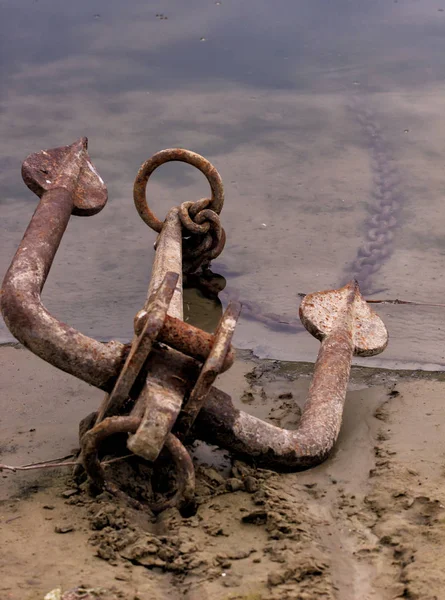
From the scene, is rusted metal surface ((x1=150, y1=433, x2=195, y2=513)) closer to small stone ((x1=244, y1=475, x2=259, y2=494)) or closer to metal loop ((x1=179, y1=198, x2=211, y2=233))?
small stone ((x1=244, y1=475, x2=259, y2=494))

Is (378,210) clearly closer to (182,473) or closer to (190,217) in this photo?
(190,217)

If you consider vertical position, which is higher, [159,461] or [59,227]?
[59,227]

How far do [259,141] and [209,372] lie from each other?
3760mm

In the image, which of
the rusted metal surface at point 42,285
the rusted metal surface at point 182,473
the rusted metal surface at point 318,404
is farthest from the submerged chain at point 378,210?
the rusted metal surface at point 182,473

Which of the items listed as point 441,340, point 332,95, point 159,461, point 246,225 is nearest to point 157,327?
point 159,461

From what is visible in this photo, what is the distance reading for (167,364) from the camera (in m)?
2.47

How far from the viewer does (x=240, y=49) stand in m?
7.27

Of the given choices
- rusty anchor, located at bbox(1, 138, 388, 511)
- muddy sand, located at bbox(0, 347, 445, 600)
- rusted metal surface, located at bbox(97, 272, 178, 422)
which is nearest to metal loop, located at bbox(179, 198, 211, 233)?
rusty anchor, located at bbox(1, 138, 388, 511)

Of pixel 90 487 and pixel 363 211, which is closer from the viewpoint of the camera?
pixel 90 487

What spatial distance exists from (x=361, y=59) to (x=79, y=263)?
3626mm

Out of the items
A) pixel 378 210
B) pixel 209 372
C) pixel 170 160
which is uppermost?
pixel 209 372

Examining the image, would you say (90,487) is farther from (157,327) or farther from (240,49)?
(240,49)

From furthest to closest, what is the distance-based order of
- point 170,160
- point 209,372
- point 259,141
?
point 259,141
point 170,160
point 209,372

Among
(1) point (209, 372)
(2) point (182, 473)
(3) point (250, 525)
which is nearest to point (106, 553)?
(2) point (182, 473)
